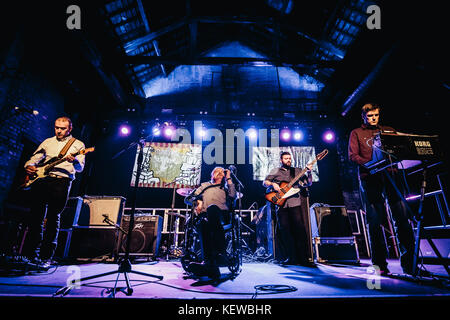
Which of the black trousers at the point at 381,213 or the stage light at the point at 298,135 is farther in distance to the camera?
the stage light at the point at 298,135

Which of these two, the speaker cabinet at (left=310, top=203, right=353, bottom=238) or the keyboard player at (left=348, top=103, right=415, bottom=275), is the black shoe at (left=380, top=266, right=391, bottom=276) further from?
the speaker cabinet at (left=310, top=203, right=353, bottom=238)

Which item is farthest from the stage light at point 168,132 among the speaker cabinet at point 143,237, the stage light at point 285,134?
the stage light at point 285,134

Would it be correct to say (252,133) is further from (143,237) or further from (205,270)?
(205,270)

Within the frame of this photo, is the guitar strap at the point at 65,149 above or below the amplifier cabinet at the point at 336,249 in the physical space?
above

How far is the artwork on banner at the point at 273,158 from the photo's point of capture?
780 centimetres

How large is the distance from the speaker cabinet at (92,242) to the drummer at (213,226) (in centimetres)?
208

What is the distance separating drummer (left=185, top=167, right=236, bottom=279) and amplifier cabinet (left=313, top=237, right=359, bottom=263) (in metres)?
2.54

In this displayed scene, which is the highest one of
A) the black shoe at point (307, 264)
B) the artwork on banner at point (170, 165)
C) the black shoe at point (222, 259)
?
the artwork on banner at point (170, 165)

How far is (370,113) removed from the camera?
9.62 ft

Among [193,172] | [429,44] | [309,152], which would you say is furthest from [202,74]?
[429,44]

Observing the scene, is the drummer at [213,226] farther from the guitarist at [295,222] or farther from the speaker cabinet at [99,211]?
the speaker cabinet at [99,211]

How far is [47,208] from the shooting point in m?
3.22

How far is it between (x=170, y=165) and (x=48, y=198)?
458 cm

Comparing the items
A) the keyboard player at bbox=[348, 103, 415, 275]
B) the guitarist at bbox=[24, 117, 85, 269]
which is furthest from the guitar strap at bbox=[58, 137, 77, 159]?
the keyboard player at bbox=[348, 103, 415, 275]
